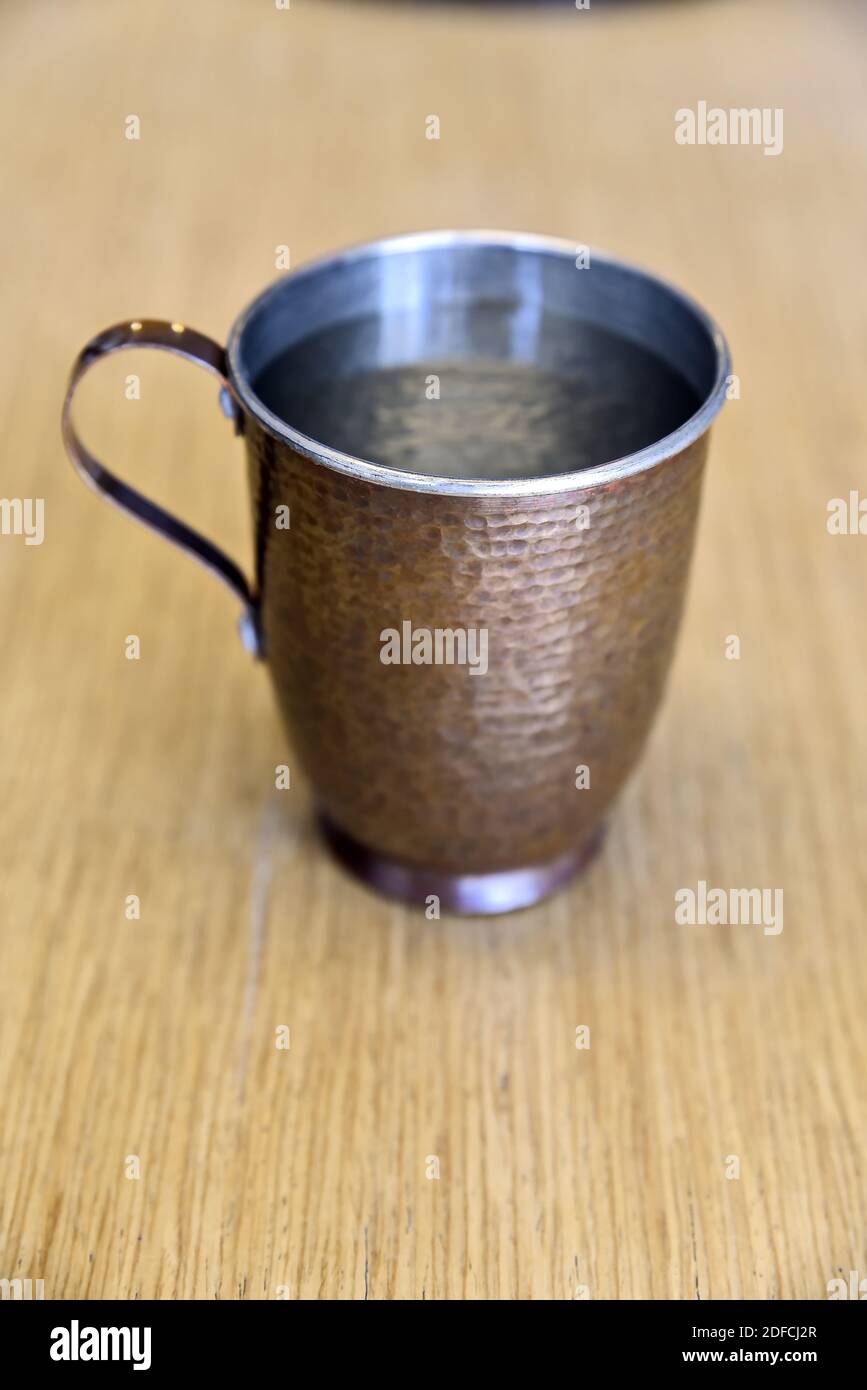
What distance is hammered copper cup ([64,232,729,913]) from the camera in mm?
428

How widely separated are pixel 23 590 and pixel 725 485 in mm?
342

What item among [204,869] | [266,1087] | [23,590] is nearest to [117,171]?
[23,590]

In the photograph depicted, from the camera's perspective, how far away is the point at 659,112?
106 cm

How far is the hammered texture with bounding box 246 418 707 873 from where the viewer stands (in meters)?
0.43

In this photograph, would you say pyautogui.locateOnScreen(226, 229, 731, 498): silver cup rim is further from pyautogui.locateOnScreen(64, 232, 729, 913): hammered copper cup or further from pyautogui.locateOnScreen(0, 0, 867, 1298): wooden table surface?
pyautogui.locateOnScreen(0, 0, 867, 1298): wooden table surface

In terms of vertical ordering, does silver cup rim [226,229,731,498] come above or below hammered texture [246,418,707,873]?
above

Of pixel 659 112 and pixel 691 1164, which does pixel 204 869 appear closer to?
pixel 691 1164

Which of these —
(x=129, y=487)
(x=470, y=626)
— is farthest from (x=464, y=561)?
(x=129, y=487)

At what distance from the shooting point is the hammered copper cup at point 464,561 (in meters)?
0.43

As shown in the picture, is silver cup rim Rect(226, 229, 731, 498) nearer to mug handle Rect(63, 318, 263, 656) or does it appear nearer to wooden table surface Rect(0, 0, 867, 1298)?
mug handle Rect(63, 318, 263, 656)

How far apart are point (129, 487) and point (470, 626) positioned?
5.3 inches

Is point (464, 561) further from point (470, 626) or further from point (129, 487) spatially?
point (129, 487)

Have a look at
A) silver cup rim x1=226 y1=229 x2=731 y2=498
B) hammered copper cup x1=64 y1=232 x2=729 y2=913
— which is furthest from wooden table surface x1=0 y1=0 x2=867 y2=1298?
silver cup rim x1=226 y1=229 x2=731 y2=498

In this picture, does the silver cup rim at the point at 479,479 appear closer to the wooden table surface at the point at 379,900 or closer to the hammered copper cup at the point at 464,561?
the hammered copper cup at the point at 464,561
